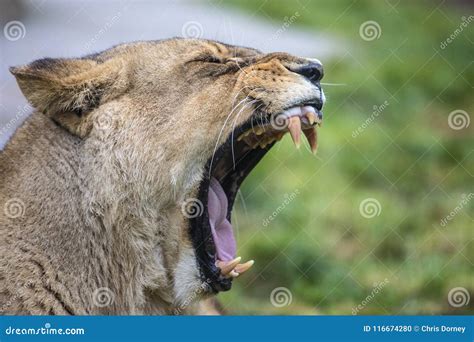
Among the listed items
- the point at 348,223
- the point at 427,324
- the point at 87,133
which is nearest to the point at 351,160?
the point at 348,223

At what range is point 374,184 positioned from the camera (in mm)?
7723

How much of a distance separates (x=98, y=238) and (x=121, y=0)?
2588 millimetres

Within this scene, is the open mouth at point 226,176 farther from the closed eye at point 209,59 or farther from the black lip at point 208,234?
the closed eye at point 209,59

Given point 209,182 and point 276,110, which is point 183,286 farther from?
point 276,110

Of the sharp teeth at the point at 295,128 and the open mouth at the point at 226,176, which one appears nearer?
the sharp teeth at the point at 295,128

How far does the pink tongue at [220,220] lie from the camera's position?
16.8ft

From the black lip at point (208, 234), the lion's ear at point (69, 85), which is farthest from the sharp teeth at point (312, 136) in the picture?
the lion's ear at point (69, 85)

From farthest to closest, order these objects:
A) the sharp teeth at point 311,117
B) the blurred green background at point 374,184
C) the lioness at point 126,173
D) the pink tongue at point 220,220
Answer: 1. the blurred green background at point 374,184
2. the pink tongue at point 220,220
3. the sharp teeth at point 311,117
4. the lioness at point 126,173

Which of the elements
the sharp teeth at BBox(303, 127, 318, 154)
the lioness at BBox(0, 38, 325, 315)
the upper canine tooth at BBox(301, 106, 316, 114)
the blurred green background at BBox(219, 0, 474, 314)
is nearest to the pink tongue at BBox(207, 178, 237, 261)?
the lioness at BBox(0, 38, 325, 315)

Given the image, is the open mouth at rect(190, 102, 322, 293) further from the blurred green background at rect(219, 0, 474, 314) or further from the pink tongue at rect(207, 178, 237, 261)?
the blurred green background at rect(219, 0, 474, 314)

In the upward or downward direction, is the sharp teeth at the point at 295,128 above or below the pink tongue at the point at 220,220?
above

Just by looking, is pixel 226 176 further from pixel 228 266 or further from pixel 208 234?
pixel 228 266

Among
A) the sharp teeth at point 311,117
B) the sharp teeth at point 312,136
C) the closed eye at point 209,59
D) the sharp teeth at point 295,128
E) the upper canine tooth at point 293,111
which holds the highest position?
the sharp teeth at point 311,117

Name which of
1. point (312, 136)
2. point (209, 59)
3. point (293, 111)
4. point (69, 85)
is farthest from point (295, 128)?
point (69, 85)
